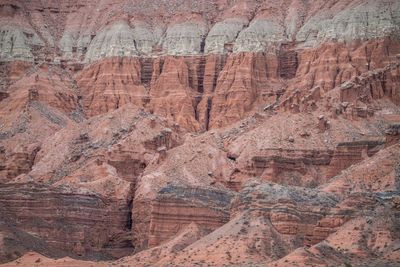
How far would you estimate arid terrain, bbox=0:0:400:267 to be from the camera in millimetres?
101625

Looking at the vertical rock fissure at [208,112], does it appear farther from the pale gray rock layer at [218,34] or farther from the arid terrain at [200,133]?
the pale gray rock layer at [218,34]

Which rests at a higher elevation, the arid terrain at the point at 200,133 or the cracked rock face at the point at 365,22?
the cracked rock face at the point at 365,22

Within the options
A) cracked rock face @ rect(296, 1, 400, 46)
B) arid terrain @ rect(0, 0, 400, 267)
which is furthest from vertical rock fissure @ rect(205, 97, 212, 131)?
cracked rock face @ rect(296, 1, 400, 46)

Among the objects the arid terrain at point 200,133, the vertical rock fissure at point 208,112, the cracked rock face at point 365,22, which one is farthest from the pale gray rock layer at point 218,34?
the vertical rock fissure at point 208,112

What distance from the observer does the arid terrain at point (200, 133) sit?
10162 cm

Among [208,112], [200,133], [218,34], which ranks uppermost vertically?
[218,34]

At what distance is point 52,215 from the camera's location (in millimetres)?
118938

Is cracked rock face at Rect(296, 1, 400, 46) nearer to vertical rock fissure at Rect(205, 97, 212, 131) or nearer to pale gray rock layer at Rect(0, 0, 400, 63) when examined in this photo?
pale gray rock layer at Rect(0, 0, 400, 63)

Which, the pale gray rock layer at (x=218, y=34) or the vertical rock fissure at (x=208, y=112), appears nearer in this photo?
the pale gray rock layer at (x=218, y=34)

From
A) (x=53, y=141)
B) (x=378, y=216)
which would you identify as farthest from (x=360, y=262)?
(x=53, y=141)

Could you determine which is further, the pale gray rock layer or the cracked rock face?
the pale gray rock layer

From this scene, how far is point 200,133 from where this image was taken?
144625mm

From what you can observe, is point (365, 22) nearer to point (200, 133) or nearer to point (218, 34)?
point (218, 34)

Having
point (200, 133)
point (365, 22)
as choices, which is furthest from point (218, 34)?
point (365, 22)
